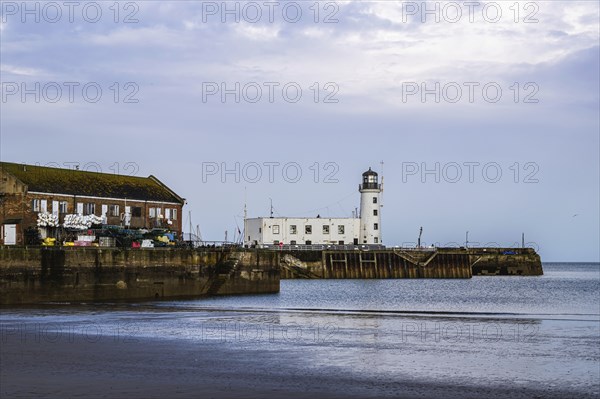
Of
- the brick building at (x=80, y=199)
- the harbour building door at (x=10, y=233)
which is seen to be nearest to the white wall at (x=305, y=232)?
the brick building at (x=80, y=199)

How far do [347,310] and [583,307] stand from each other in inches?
663

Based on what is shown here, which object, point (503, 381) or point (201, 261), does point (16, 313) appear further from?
point (503, 381)

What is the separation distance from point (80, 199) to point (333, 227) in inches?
2168

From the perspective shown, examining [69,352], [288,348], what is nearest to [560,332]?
[288,348]

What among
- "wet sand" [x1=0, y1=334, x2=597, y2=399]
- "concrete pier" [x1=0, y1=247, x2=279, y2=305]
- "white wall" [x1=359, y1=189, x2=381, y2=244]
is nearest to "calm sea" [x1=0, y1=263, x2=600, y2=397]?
"wet sand" [x1=0, y1=334, x2=597, y2=399]

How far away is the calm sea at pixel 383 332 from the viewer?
2583 cm

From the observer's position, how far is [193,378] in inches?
936

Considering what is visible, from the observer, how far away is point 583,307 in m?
58.4

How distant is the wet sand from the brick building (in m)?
34.5

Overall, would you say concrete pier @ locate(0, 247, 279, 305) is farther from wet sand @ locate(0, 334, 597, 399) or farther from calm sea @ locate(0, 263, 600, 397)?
wet sand @ locate(0, 334, 597, 399)

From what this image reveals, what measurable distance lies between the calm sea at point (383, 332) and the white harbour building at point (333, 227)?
56.8m

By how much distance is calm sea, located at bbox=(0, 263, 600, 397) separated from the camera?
2583 cm

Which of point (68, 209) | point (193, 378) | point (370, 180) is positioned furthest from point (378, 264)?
point (193, 378)

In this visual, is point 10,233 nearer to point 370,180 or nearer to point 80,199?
point 80,199
